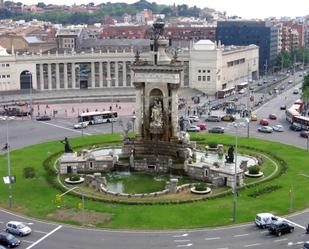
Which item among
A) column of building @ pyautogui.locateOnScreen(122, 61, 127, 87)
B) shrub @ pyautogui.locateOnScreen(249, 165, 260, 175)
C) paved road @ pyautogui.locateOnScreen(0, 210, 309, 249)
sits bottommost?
paved road @ pyautogui.locateOnScreen(0, 210, 309, 249)

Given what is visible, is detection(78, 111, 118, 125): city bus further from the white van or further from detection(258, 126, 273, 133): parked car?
the white van

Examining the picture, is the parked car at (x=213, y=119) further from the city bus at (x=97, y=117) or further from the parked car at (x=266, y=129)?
the city bus at (x=97, y=117)

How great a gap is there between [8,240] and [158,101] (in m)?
41.5

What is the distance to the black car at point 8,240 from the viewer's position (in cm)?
5822

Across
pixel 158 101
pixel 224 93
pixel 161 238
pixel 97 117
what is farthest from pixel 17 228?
pixel 224 93

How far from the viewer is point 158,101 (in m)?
93.1

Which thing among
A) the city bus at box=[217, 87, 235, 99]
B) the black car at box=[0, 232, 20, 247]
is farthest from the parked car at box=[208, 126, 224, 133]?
the black car at box=[0, 232, 20, 247]

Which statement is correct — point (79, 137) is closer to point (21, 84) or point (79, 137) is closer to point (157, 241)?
point (157, 241)

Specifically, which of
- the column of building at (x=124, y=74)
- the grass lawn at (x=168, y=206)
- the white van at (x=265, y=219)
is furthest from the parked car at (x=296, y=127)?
the column of building at (x=124, y=74)

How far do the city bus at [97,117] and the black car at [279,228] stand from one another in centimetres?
7960

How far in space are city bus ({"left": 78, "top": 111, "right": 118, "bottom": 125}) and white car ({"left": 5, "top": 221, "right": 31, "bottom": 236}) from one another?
2853 inches

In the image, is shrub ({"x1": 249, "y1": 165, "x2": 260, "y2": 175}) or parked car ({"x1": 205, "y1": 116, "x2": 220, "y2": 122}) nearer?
shrub ({"x1": 249, "y1": 165, "x2": 260, "y2": 175})

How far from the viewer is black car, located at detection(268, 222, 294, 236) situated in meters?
60.9

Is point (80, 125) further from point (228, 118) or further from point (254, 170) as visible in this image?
point (254, 170)
